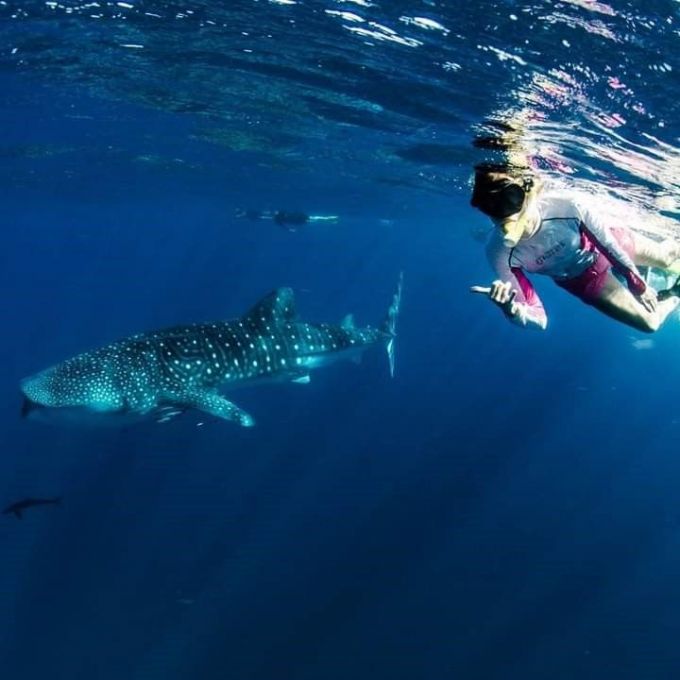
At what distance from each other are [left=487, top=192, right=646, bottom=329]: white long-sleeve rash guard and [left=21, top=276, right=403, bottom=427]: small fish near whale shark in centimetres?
463

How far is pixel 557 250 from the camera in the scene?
6.12 meters

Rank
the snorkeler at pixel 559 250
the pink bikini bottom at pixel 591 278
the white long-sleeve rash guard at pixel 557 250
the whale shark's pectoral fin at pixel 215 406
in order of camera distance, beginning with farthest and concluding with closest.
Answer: the whale shark's pectoral fin at pixel 215 406
the pink bikini bottom at pixel 591 278
the white long-sleeve rash guard at pixel 557 250
the snorkeler at pixel 559 250

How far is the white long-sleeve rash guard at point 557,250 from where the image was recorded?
599cm

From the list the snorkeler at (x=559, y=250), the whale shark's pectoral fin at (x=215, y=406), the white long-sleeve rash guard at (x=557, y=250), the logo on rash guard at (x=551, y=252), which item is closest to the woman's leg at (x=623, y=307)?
the snorkeler at (x=559, y=250)

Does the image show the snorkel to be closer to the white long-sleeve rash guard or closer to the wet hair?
the wet hair

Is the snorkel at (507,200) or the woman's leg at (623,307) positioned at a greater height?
the snorkel at (507,200)

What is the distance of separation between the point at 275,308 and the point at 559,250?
6.32m

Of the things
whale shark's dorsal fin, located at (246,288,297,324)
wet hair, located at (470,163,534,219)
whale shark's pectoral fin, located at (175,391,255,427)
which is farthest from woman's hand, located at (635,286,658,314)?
whale shark's dorsal fin, located at (246,288,297,324)

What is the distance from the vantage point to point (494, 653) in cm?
1179

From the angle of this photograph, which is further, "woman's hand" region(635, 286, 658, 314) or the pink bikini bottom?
"woman's hand" region(635, 286, 658, 314)

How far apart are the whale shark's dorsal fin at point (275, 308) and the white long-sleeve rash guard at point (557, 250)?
18.5 feet

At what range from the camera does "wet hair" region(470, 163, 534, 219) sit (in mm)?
5281

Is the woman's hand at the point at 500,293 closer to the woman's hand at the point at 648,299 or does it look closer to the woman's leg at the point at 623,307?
the woman's leg at the point at 623,307

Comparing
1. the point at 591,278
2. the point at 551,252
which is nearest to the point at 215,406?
the point at 551,252
